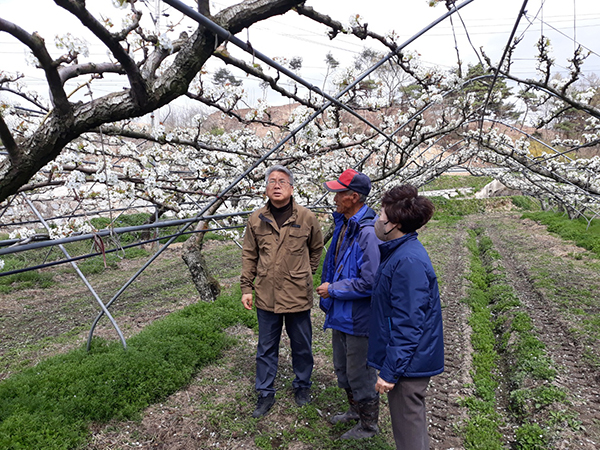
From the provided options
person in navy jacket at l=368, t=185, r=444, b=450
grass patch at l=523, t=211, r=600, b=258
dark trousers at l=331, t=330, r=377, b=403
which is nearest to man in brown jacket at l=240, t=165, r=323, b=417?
dark trousers at l=331, t=330, r=377, b=403

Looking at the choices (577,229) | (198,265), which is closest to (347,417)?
(198,265)

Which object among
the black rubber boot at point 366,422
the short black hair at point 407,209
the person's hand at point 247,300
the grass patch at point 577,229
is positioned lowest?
the grass patch at point 577,229

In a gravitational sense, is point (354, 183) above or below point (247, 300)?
above

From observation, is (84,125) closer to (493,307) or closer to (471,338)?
(471,338)

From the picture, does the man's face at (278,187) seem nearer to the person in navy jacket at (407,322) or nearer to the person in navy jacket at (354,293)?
the person in navy jacket at (354,293)

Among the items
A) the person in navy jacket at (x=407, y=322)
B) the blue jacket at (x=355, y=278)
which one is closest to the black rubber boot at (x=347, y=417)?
the blue jacket at (x=355, y=278)

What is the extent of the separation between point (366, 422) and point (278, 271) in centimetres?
138

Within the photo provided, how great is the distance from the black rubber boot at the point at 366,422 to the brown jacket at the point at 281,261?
2.89ft

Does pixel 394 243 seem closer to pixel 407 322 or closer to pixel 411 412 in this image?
pixel 407 322

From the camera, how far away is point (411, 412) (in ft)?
6.81

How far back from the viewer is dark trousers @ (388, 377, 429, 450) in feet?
6.76

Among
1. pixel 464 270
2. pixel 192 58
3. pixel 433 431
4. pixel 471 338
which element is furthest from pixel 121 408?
pixel 464 270

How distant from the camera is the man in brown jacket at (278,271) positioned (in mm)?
3088

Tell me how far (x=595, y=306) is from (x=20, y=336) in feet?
31.0
